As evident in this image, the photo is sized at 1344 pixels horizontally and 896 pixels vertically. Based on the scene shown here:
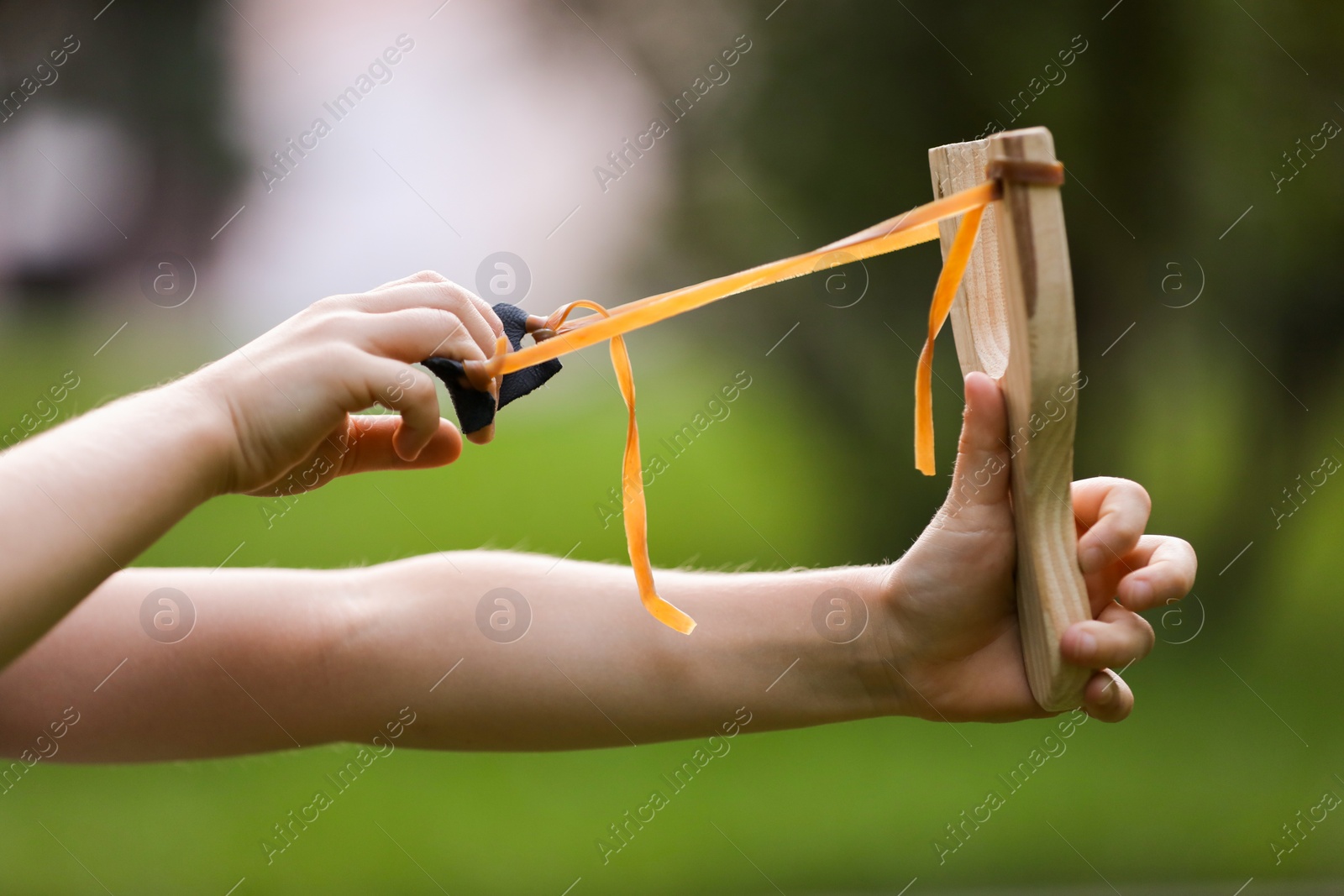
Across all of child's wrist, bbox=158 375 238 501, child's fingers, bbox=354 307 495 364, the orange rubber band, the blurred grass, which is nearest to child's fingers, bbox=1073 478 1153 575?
the orange rubber band

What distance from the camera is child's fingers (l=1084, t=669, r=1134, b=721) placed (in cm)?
91

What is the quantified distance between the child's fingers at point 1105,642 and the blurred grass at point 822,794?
156cm

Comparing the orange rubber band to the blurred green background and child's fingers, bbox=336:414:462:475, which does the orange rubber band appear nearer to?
child's fingers, bbox=336:414:462:475

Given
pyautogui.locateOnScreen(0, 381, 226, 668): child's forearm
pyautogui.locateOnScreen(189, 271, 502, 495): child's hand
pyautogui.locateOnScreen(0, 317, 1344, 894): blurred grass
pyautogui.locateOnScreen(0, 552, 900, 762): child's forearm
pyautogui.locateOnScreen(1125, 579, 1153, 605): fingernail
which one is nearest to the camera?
pyautogui.locateOnScreen(0, 381, 226, 668): child's forearm

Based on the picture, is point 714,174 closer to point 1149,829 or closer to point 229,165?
point 1149,829

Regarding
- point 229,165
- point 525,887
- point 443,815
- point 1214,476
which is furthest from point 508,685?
point 229,165

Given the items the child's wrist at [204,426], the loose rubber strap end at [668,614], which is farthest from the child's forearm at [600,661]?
the child's wrist at [204,426]

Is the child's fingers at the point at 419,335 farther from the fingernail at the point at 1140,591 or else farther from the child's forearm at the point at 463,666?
the fingernail at the point at 1140,591

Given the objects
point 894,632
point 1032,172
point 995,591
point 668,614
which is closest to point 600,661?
point 668,614

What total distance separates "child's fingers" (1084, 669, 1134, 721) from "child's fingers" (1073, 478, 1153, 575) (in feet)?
0.33

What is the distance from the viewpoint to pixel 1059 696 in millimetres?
926

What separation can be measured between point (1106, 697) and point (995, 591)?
0.14m

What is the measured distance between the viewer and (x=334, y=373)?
775mm

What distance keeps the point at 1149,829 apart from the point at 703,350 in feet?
6.63
